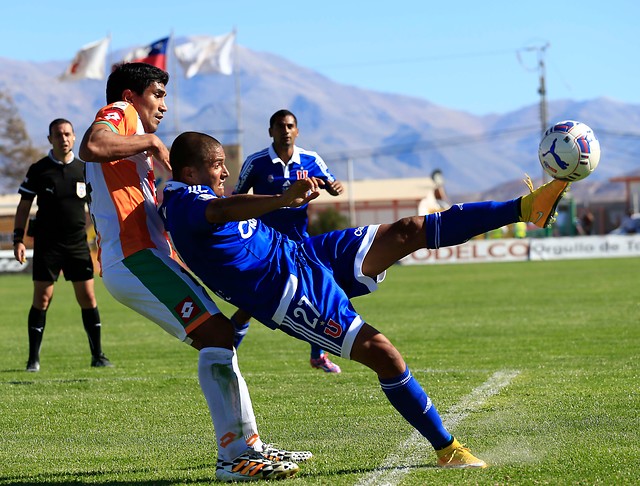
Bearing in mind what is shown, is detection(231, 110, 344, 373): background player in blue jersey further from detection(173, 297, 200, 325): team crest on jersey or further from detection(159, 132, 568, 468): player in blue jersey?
detection(173, 297, 200, 325): team crest on jersey

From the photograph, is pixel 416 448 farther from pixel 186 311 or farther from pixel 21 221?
pixel 21 221

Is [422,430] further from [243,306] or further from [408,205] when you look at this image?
[408,205]

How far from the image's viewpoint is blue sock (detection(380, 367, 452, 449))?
5359 mm

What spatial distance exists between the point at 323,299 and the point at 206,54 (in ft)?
157

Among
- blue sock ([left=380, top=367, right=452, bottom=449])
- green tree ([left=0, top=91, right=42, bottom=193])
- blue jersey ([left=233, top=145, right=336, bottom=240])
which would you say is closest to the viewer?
blue sock ([left=380, top=367, right=452, bottom=449])

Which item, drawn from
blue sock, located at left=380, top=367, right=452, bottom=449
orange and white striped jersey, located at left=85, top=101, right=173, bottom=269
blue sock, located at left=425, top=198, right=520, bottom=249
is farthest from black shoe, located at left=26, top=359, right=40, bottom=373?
blue sock, located at left=425, top=198, right=520, bottom=249

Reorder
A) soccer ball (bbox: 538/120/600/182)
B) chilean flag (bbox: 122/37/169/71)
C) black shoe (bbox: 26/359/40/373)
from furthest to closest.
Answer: chilean flag (bbox: 122/37/169/71), black shoe (bbox: 26/359/40/373), soccer ball (bbox: 538/120/600/182)

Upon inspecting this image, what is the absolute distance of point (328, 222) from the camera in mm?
46969

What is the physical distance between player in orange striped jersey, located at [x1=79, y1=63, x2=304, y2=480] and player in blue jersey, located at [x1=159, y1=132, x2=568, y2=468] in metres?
0.17

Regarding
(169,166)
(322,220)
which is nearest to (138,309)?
(169,166)

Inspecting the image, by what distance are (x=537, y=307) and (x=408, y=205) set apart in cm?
6237

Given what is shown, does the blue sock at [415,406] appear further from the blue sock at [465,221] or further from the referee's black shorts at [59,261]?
the referee's black shorts at [59,261]

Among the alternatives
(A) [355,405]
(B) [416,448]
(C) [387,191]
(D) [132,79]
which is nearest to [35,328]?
(A) [355,405]

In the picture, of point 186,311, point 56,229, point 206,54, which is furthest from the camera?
point 206,54
